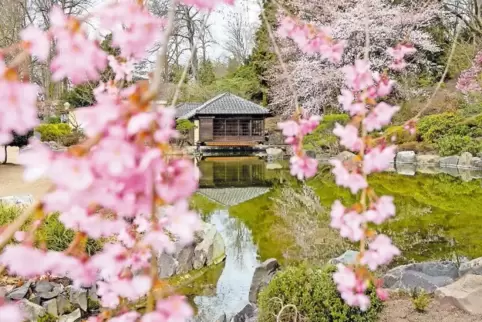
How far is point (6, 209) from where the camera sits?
19.6 ft

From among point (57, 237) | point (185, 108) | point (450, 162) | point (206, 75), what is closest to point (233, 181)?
point (450, 162)

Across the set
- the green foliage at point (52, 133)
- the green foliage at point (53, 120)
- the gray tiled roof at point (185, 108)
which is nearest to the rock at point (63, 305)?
the green foliage at point (52, 133)

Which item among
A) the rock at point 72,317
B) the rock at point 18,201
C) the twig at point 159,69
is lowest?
the rock at point 72,317

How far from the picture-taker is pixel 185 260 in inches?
251

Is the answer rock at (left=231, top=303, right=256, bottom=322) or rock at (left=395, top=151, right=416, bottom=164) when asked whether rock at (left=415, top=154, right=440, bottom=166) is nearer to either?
rock at (left=395, top=151, right=416, bottom=164)

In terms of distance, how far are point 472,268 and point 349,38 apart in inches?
688

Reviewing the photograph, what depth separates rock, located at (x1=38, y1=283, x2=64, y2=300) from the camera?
4.73 meters

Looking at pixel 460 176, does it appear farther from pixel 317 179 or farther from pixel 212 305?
pixel 212 305

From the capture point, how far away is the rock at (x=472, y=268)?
15.5ft

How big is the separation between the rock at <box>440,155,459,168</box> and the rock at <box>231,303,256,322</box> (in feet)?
39.7

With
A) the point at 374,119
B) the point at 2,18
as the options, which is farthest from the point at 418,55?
the point at 374,119

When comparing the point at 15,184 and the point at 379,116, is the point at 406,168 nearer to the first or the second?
the point at 15,184

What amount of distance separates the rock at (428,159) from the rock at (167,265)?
11576 mm

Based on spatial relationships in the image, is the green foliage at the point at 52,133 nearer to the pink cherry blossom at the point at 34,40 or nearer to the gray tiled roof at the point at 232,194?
the gray tiled roof at the point at 232,194
